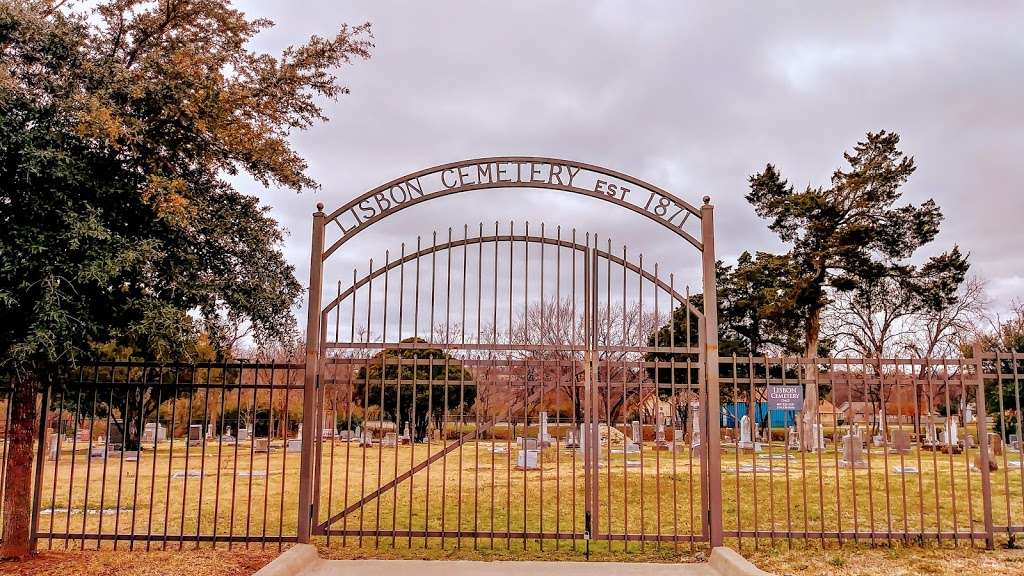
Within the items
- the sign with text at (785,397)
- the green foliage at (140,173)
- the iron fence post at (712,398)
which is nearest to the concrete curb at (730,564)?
the iron fence post at (712,398)

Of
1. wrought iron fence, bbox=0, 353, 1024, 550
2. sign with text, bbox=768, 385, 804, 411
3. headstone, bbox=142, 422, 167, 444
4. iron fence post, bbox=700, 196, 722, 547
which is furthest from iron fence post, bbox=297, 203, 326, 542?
headstone, bbox=142, 422, 167, 444

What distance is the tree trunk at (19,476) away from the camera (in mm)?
6906

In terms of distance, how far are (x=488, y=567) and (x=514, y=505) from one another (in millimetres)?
5054

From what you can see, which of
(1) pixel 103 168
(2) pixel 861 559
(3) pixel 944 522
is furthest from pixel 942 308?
(1) pixel 103 168

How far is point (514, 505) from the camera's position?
11.9 meters

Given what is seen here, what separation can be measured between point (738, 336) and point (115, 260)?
97.1 ft

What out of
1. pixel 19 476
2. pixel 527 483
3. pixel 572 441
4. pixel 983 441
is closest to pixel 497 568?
pixel 572 441

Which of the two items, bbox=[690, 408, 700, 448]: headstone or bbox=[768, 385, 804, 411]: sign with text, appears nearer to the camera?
bbox=[768, 385, 804, 411]: sign with text

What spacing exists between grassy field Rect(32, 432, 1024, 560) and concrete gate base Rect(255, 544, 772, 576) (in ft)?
0.90

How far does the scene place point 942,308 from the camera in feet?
91.8

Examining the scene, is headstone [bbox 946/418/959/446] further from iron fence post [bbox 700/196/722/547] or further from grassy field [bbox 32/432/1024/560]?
iron fence post [bbox 700/196/722/547]

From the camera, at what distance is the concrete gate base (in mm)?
6586

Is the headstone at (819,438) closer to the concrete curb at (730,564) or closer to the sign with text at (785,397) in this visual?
the sign with text at (785,397)

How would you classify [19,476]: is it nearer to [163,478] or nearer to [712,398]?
[712,398]
